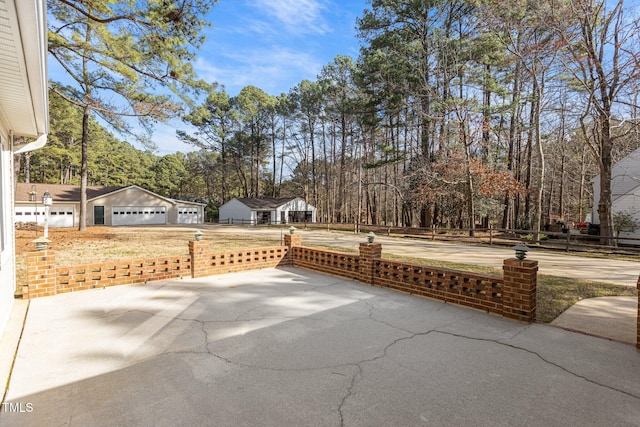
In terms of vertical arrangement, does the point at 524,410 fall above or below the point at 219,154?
below

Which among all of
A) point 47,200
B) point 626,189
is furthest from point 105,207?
point 626,189

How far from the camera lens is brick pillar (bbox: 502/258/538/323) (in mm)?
3916

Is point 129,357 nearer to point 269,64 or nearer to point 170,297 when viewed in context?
point 170,297

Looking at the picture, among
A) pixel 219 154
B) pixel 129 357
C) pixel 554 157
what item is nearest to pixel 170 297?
pixel 129 357

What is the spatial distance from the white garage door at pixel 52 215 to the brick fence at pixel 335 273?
22.5 m

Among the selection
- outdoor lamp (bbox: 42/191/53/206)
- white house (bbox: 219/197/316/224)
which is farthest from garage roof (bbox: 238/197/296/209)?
outdoor lamp (bbox: 42/191/53/206)

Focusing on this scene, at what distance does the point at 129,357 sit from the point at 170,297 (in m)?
2.13

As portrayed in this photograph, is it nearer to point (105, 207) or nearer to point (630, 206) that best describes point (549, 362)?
point (630, 206)

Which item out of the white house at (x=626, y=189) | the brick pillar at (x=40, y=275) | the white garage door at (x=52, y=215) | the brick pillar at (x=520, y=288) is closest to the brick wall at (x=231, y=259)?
the brick pillar at (x=40, y=275)

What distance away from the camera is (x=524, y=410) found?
2197 millimetres

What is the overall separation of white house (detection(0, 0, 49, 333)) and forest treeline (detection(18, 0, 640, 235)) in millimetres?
7693

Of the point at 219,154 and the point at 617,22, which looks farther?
the point at 219,154

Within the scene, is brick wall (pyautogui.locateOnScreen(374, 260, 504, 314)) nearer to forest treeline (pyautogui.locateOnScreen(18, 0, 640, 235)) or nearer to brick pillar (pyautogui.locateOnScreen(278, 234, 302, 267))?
brick pillar (pyautogui.locateOnScreen(278, 234, 302, 267))

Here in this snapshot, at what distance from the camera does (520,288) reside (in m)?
4.02
